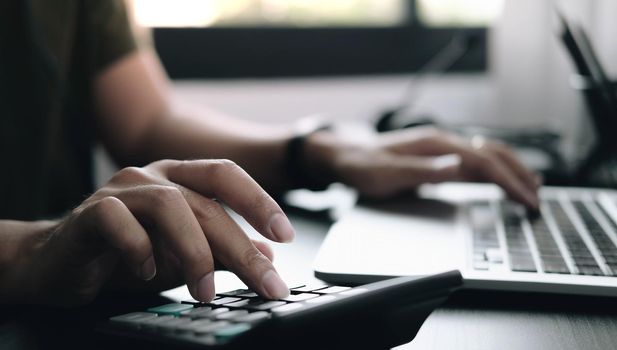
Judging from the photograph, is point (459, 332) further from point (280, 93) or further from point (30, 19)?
point (280, 93)

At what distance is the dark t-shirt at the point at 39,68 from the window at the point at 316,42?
509 mm

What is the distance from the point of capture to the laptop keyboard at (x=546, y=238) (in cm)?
52

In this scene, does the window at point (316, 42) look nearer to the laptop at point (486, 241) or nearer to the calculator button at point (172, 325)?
the laptop at point (486, 241)

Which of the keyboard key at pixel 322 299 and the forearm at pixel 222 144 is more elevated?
the forearm at pixel 222 144

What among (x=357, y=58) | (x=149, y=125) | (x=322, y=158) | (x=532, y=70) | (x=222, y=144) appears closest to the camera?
(x=322, y=158)

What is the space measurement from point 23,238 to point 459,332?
12.8 inches

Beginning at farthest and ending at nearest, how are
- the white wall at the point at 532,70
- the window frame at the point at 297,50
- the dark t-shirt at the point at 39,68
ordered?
the window frame at the point at 297,50 < the white wall at the point at 532,70 < the dark t-shirt at the point at 39,68

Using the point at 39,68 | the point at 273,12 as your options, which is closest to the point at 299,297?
the point at 39,68

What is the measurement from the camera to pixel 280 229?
1.52 feet

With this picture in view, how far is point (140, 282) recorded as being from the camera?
0.51 meters

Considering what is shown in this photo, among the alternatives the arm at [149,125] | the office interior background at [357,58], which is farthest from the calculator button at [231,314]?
the office interior background at [357,58]

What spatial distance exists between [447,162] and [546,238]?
0.75ft

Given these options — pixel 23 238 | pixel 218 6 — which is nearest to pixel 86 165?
pixel 218 6

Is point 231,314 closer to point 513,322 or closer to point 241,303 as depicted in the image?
point 241,303
